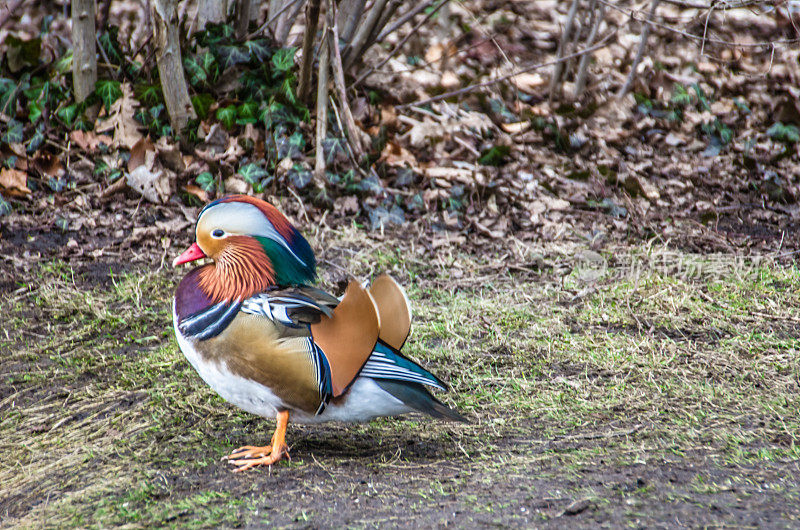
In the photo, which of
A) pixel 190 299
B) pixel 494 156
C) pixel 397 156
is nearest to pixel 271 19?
pixel 397 156

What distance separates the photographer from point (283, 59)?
16.8 feet

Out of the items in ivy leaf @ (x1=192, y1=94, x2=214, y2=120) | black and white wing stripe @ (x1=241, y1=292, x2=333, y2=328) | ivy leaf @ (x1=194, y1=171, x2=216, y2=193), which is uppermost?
ivy leaf @ (x1=192, y1=94, x2=214, y2=120)

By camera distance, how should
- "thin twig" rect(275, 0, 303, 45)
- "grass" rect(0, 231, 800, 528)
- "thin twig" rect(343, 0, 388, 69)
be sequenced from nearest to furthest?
"grass" rect(0, 231, 800, 528)
"thin twig" rect(343, 0, 388, 69)
"thin twig" rect(275, 0, 303, 45)

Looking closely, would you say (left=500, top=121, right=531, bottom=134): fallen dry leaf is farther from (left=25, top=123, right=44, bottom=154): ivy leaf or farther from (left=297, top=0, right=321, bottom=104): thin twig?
(left=25, top=123, right=44, bottom=154): ivy leaf

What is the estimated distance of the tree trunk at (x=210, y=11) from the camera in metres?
5.05

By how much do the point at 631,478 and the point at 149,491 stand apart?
1.39 meters

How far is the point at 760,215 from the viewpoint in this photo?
5.00 metres

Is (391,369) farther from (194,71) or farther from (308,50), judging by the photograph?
(194,71)

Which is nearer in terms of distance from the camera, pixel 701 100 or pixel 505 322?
pixel 505 322

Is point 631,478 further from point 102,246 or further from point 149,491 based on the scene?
point 102,246

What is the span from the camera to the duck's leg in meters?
2.40

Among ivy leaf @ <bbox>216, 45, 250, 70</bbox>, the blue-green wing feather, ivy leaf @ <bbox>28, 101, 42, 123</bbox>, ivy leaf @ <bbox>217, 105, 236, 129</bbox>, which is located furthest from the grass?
ivy leaf @ <bbox>216, 45, 250, 70</bbox>

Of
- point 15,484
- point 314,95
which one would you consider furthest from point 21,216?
point 15,484

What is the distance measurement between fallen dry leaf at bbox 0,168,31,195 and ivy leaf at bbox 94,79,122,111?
684 millimetres
